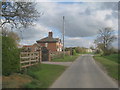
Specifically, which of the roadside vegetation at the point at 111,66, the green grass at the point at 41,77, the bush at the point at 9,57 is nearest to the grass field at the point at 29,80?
the green grass at the point at 41,77

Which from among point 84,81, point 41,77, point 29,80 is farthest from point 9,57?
point 84,81

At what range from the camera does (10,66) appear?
13812 mm

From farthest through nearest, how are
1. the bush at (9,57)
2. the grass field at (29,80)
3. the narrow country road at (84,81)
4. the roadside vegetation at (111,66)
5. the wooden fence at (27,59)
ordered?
the roadside vegetation at (111,66) < the wooden fence at (27,59) < the bush at (9,57) < the narrow country road at (84,81) < the grass field at (29,80)

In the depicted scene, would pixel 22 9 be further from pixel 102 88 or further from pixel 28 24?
pixel 102 88

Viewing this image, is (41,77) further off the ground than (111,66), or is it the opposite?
(41,77)

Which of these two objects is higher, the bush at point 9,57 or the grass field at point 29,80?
the bush at point 9,57

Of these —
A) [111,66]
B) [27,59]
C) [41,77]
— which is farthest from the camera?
[111,66]

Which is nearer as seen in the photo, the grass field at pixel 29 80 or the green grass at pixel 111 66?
the grass field at pixel 29 80

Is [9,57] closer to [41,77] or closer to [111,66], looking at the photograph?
[41,77]

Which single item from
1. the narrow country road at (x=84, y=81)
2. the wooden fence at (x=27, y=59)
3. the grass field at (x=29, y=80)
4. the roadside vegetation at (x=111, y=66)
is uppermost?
the wooden fence at (x=27, y=59)

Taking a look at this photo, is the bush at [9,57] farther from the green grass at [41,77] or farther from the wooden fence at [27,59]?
the green grass at [41,77]

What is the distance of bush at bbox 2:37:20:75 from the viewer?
1348cm

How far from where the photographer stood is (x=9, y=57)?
13.8 m

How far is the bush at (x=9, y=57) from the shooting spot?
13477 millimetres
